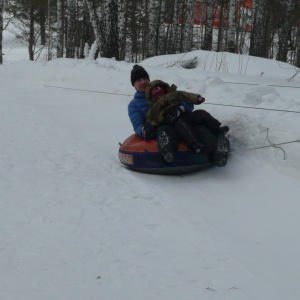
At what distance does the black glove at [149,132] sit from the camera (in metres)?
3.76

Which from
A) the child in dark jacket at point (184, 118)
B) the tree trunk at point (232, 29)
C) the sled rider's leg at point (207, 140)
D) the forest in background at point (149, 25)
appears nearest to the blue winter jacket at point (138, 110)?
the child in dark jacket at point (184, 118)

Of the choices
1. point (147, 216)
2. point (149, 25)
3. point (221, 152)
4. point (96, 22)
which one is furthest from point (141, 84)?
point (149, 25)

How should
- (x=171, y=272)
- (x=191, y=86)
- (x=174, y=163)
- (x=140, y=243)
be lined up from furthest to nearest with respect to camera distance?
(x=191, y=86)
(x=174, y=163)
(x=140, y=243)
(x=171, y=272)

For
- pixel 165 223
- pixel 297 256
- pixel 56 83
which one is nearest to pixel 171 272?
pixel 165 223

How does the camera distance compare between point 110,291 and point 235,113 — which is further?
point 235,113

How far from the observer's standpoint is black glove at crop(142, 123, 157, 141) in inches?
148

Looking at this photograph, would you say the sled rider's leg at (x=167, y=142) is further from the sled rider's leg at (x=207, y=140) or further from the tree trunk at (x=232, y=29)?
the tree trunk at (x=232, y=29)

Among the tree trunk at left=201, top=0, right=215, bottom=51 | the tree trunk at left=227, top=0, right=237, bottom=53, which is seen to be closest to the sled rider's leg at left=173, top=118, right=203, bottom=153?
the tree trunk at left=227, top=0, right=237, bottom=53

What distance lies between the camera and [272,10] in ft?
52.7

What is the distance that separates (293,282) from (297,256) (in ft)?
1.07

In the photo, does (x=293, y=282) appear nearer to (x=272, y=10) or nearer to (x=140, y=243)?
(x=140, y=243)

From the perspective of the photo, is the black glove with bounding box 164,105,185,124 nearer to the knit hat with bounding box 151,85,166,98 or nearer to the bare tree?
the knit hat with bounding box 151,85,166,98

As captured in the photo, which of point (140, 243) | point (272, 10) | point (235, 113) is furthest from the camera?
point (272, 10)

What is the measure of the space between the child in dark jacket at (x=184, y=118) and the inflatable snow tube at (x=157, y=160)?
0.09 metres
